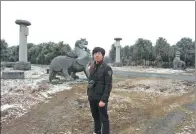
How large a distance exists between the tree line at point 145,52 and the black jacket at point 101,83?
67.3 ft

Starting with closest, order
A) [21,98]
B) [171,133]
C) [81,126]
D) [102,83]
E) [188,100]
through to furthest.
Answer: [102,83] → [171,133] → [81,126] → [188,100] → [21,98]

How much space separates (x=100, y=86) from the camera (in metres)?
2.94

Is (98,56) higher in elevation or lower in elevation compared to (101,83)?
higher

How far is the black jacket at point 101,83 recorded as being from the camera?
289cm

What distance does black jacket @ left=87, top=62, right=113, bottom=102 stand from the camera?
2.89m

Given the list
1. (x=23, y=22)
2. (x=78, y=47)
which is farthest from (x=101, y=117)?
(x=23, y=22)

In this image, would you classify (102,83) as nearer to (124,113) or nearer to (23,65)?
(124,113)

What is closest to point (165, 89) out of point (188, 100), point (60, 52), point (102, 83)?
point (188, 100)

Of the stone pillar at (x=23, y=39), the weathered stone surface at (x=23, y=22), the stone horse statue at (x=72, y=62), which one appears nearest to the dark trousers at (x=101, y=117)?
the stone horse statue at (x=72, y=62)

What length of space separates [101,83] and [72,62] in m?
6.69

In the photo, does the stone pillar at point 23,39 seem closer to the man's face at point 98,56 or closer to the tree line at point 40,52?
the tree line at point 40,52

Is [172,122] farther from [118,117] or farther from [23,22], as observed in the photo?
[23,22]

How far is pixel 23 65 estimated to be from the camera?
16.5 m

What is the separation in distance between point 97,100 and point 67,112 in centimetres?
221
